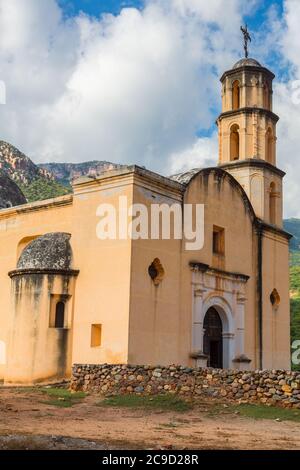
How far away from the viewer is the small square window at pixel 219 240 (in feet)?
65.1

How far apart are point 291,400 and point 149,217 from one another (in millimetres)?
6676

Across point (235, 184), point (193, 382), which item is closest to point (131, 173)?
point (235, 184)

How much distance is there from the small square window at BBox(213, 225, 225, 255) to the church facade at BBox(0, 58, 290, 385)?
0.12ft

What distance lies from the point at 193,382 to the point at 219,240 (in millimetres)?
7201

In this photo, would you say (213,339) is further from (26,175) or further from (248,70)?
(26,175)

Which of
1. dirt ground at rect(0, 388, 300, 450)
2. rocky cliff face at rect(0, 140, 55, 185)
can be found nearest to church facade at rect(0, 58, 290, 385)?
dirt ground at rect(0, 388, 300, 450)

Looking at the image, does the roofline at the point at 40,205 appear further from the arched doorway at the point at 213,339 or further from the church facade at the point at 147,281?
the arched doorway at the point at 213,339

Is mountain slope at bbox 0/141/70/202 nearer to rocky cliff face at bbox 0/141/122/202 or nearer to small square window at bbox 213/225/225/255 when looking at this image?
rocky cliff face at bbox 0/141/122/202

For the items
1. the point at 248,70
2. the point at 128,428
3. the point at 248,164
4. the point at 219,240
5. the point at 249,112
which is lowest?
the point at 128,428

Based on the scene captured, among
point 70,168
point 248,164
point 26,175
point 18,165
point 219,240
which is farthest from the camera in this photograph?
point 70,168

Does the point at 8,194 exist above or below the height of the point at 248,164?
above

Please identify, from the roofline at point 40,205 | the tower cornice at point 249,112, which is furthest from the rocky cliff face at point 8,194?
the tower cornice at point 249,112

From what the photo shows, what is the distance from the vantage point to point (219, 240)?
65.5ft

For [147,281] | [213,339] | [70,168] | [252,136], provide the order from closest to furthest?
[147,281]
[213,339]
[252,136]
[70,168]
